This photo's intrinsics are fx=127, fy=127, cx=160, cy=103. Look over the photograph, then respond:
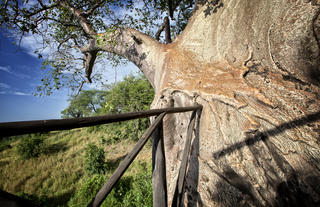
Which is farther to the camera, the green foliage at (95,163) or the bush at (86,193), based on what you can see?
the green foliage at (95,163)

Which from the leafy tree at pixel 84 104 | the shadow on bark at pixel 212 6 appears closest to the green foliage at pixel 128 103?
the shadow on bark at pixel 212 6

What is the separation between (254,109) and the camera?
1384 millimetres

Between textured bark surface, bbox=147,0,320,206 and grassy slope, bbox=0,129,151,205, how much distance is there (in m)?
6.49

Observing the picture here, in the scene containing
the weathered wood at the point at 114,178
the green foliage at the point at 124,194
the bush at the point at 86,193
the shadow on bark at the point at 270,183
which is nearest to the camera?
the weathered wood at the point at 114,178

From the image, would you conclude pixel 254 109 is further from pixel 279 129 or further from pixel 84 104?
pixel 84 104

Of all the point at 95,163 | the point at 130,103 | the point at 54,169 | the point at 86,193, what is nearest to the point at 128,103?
the point at 130,103

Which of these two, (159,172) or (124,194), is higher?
(159,172)

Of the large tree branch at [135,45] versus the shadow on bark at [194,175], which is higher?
the large tree branch at [135,45]

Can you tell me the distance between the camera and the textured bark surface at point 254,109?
117 cm

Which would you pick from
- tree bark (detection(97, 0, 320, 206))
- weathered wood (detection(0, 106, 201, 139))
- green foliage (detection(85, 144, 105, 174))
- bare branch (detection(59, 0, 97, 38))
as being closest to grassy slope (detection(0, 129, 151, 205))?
green foliage (detection(85, 144, 105, 174))

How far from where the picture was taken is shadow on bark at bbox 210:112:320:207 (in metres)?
1.05

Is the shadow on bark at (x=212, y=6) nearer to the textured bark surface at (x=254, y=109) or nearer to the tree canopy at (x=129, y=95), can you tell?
the textured bark surface at (x=254, y=109)

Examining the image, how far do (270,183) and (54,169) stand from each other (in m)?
12.0

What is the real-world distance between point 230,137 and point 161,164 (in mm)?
830
